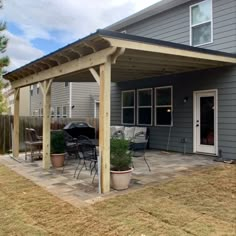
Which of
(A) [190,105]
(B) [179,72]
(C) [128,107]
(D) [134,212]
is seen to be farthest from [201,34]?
(D) [134,212]

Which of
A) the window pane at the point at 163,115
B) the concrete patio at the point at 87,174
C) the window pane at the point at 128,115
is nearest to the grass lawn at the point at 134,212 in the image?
the concrete patio at the point at 87,174

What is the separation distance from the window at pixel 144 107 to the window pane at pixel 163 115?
0.42m

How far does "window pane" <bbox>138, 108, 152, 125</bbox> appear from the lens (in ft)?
34.4

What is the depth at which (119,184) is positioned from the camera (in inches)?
189

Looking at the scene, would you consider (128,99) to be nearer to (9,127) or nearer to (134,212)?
(9,127)

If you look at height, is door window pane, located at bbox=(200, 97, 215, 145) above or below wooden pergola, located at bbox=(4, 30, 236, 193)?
below

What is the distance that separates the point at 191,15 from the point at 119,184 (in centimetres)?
661

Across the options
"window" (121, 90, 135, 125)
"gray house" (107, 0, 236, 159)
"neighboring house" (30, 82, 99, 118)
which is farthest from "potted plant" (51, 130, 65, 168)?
"neighboring house" (30, 82, 99, 118)

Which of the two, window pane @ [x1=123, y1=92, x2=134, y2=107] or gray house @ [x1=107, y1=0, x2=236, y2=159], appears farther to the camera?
window pane @ [x1=123, y1=92, x2=134, y2=107]

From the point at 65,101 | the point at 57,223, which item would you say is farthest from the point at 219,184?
the point at 65,101

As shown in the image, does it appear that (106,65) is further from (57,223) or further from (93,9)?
(93,9)

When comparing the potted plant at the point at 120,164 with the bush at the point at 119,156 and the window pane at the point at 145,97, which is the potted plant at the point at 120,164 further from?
the window pane at the point at 145,97

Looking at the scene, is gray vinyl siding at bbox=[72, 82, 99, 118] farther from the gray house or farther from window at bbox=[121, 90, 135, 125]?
the gray house

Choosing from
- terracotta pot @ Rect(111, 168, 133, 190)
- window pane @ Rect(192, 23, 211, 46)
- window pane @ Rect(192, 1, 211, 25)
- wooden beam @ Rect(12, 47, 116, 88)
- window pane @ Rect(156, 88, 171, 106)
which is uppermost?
window pane @ Rect(192, 1, 211, 25)
